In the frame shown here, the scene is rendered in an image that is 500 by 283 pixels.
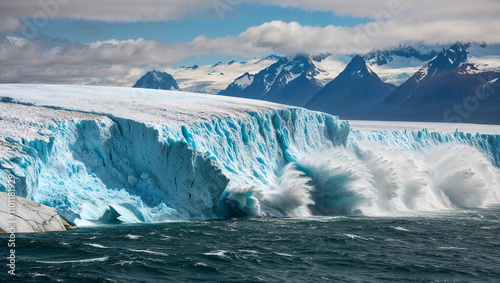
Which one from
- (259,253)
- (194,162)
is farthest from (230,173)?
(259,253)

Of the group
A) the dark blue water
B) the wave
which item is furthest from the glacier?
the dark blue water

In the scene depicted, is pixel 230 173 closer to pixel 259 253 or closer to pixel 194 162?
pixel 194 162

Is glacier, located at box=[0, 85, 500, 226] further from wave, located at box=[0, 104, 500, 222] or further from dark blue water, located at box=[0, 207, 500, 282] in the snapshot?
dark blue water, located at box=[0, 207, 500, 282]

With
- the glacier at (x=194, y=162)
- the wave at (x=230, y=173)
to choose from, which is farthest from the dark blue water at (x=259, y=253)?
the glacier at (x=194, y=162)

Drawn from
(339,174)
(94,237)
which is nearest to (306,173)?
(339,174)

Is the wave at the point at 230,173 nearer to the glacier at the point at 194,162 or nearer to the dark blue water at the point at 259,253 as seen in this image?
the glacier at the point at 194,162

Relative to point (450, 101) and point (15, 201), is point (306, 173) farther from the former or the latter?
point (450, 101)
